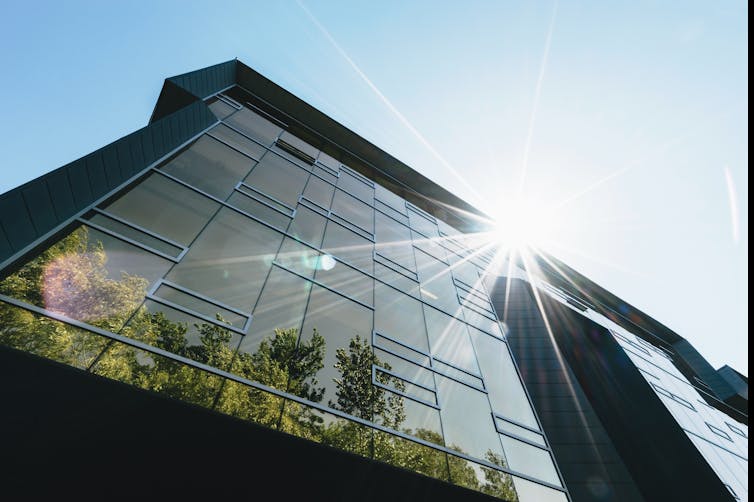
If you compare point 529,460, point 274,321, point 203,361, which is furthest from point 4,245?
point 529,460

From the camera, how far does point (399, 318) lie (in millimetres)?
8914

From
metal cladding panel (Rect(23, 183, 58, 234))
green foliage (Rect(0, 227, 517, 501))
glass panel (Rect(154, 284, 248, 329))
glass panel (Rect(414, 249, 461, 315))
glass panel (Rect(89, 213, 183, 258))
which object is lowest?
green foliage (Rect(0, 227, 517, 501))

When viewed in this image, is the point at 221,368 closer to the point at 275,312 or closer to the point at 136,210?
the point at 275,312

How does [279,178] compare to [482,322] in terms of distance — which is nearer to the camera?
[279,178]

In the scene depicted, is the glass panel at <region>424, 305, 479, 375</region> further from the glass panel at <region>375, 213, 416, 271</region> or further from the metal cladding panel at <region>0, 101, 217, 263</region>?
the metal cladding panel at <region>0, 101, 217, 263</region>

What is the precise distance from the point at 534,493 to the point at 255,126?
13.0m

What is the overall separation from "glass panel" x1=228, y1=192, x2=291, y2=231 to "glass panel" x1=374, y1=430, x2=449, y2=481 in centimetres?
520

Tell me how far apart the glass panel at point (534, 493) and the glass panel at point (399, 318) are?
3.13 m

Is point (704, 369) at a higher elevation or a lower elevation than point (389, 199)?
higher

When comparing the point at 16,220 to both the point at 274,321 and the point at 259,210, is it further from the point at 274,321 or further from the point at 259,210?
the point at 259,210

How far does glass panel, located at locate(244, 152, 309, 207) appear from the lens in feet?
31.1

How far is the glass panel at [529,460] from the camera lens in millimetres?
7258

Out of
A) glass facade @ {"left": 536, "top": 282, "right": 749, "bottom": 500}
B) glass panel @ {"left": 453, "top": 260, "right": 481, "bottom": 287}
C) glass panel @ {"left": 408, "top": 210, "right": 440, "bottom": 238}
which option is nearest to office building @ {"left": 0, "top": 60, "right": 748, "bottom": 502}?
glass panel @ {"left": 453, "top": 260, "right": 481, "bottom": 287}

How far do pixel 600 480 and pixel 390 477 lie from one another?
14763 millimetres
